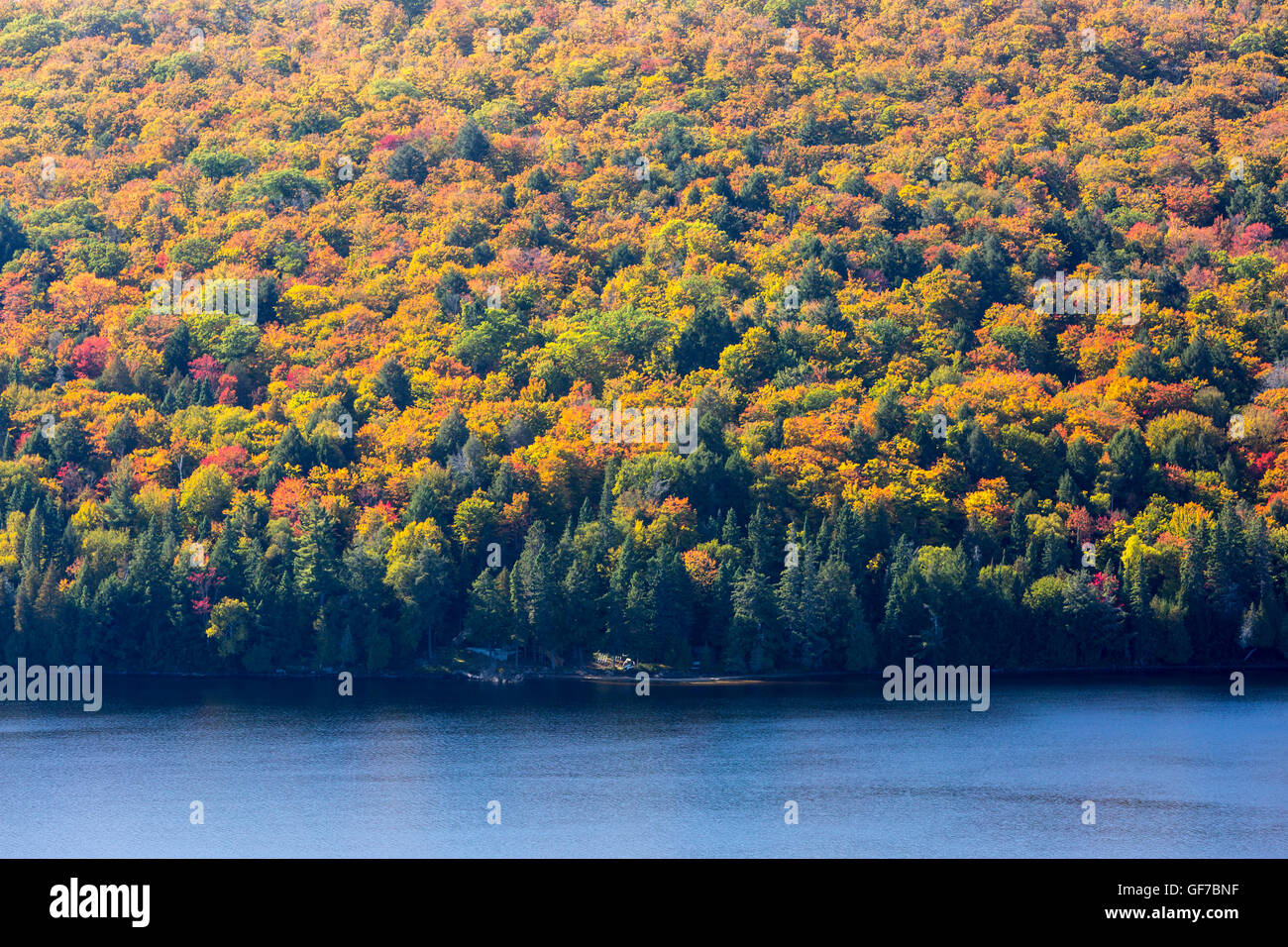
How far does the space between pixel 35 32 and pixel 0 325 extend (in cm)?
5704

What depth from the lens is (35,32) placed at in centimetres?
16412

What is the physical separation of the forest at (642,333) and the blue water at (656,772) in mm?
7454

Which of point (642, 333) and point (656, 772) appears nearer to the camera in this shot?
point (656, 772)

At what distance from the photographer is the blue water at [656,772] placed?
5300 centimetres

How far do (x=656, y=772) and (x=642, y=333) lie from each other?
184 ft

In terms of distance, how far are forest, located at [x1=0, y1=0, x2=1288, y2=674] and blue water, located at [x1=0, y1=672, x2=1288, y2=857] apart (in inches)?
293

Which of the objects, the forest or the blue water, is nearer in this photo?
the blue water

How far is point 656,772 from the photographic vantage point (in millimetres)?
61844

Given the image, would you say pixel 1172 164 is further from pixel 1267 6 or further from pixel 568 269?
pixel 568 269

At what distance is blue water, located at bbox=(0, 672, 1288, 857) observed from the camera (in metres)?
53.0

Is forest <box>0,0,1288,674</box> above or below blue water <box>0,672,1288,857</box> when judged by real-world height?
above

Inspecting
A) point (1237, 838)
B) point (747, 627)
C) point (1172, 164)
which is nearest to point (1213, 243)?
point (1172, 164)

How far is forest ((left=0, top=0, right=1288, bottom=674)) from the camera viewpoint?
88.3m

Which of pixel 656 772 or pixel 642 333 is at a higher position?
pixel 642 333
